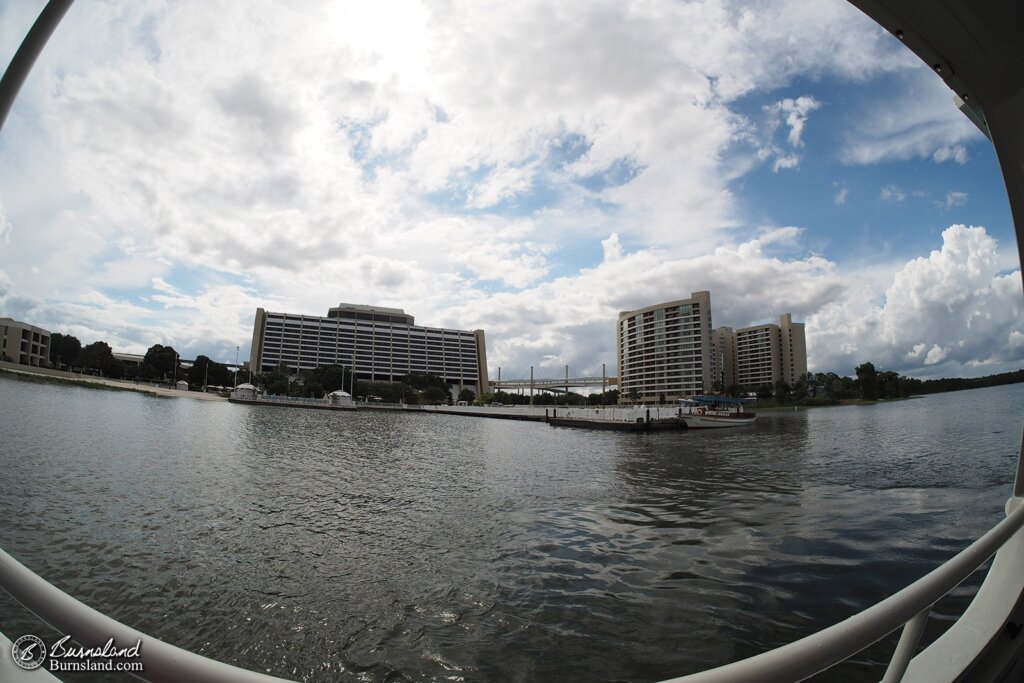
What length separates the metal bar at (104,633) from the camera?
0.80m

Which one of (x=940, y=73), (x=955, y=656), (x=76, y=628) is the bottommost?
(x=955, y=656)

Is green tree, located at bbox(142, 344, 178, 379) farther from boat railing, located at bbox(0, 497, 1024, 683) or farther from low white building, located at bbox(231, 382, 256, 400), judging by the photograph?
boat railing, located at bbox(0, 497, 1024, 683)

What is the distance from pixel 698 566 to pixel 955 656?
5330 mm

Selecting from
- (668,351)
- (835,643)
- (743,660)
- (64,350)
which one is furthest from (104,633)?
(668,351)

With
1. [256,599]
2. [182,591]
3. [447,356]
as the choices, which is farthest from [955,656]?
[447,356]

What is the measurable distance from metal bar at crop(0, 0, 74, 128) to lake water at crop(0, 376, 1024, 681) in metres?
4.93

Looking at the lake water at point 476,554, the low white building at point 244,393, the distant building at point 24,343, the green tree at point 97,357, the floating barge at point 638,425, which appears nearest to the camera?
the lake water at point 476,554

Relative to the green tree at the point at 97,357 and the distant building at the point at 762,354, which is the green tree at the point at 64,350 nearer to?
the green tree at the point at 97,357

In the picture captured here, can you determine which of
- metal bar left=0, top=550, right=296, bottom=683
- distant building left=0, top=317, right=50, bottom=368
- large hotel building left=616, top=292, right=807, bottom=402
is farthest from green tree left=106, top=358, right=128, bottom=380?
large hotel building left=616, top=292, right=807, bottom=402

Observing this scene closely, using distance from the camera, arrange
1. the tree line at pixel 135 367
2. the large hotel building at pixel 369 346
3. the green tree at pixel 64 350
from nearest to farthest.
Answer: the green tree at pixel 64 350 < the tree line at pixel 135 367 < the large hotel building at pixel 369 346

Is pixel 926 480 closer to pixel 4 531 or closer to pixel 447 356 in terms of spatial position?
pixel 4 531

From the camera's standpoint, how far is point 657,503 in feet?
37.8

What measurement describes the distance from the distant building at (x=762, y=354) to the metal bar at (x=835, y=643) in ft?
287

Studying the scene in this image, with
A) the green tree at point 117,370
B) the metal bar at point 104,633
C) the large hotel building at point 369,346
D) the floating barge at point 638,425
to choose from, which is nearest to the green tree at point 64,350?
the green tree at point 117,370
